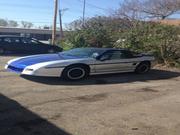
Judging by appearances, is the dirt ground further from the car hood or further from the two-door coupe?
the car hood

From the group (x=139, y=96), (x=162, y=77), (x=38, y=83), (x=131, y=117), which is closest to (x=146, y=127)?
(x=131, y=117)

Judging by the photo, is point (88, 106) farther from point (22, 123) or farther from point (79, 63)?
point (79, 63)

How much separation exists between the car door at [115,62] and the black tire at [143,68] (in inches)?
16.2

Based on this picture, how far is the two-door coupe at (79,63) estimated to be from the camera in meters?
9.62

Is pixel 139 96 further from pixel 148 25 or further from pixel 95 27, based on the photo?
pixel 95 27

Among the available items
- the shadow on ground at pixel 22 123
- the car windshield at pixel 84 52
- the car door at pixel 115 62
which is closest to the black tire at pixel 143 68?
the car door at pixel 115 62

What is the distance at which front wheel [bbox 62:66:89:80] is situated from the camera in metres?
10.1

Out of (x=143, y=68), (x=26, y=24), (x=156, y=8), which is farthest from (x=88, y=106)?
(x=26, y=24)

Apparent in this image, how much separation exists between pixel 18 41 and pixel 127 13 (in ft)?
64.8

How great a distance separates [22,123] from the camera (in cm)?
582

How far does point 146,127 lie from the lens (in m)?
5.96

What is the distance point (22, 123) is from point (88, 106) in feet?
5.87

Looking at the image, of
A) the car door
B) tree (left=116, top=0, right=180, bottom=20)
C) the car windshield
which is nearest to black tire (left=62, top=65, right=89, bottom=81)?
the car door

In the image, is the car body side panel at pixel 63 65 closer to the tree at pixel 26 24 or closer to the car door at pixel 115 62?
the car door at pixel 115 62
